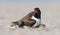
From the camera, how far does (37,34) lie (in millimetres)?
14125

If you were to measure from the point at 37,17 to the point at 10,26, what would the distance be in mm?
1114

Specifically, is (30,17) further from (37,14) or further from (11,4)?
(11,4)

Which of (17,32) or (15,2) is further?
(15,2)

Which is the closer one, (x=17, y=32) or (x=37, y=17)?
(x=17, y=32)

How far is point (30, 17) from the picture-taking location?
1526cm

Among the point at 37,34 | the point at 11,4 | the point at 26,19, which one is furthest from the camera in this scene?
the point at 11,4

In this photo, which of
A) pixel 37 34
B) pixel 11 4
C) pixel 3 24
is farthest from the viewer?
pixel 11 4

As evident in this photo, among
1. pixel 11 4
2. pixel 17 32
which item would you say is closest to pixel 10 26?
pixel 17 32

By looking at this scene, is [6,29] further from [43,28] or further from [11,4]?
[11,4]

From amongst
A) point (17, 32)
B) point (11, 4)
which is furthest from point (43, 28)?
point (11, 4)

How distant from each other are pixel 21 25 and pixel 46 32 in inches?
45.1

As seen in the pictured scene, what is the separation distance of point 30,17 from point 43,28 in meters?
0.66

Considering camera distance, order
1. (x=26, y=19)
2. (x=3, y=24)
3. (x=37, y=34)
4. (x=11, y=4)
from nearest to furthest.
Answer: (x=37, y=34), (x=26, y=19), (x=3, y=24), (x=11, y=4)

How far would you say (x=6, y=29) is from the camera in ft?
50.0
